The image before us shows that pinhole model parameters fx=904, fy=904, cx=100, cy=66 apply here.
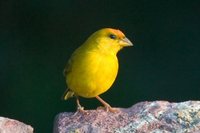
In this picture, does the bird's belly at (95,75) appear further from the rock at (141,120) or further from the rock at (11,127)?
the rock at (11,127)

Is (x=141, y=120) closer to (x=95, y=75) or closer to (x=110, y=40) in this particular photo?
(x=95, y=75)

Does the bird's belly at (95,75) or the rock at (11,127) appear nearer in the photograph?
the rock at (11,127)

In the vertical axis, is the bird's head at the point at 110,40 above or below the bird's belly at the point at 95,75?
above

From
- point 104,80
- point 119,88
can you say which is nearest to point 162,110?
point 104,80

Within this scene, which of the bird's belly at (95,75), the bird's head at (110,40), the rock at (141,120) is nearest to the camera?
the rock at (141,120)

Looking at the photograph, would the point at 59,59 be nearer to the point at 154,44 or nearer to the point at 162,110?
the point at 154,44

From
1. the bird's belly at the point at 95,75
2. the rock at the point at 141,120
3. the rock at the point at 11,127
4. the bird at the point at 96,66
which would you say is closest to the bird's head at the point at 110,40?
the bird at the point at 96,66

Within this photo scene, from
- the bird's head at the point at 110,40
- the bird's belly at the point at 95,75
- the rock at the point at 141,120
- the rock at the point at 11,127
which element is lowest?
the rock at the point at 11,127
